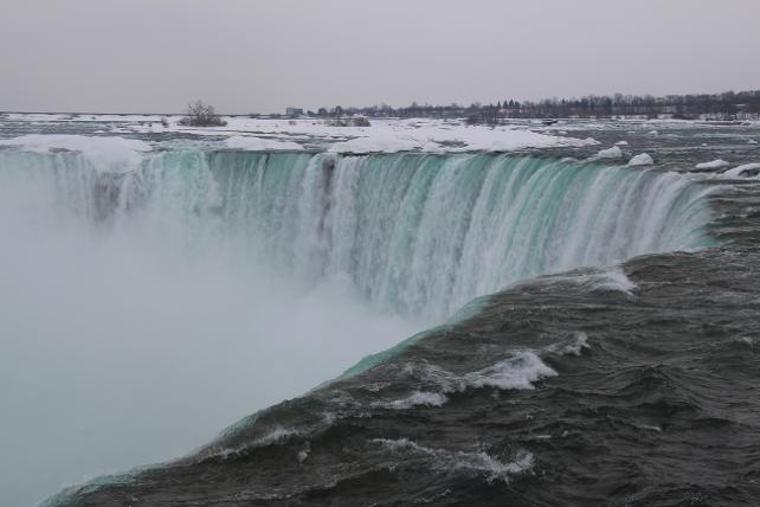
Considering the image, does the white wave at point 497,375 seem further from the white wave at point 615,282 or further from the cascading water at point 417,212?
the cascading water at point 417,212

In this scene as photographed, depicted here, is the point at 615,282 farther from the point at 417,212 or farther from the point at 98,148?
the point at 98,148

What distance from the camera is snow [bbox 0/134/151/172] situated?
914 inches

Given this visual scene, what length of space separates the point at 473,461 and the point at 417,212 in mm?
13512

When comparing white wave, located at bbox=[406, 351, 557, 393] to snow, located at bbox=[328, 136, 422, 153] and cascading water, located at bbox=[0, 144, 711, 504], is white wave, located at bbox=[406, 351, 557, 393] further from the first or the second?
snow, located at bbox=[328, 136, 422, 153]

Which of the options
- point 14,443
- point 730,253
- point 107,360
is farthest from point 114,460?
point 730,253

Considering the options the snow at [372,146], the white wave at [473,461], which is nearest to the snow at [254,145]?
the snow at [372,146]

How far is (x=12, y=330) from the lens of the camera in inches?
669

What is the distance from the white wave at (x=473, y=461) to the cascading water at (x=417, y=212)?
→ 22.0 ft

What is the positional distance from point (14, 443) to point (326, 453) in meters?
7.88

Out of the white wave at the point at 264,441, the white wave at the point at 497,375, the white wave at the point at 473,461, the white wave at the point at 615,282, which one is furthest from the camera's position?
the white wave at the point at 615,282

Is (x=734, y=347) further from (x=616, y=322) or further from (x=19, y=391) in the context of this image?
(x=19, y=391)

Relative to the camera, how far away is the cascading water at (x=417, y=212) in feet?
42.3

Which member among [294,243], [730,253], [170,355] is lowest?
[170,355]

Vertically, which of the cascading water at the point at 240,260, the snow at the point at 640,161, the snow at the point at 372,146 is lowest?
the cascading water at the point at 240,260
